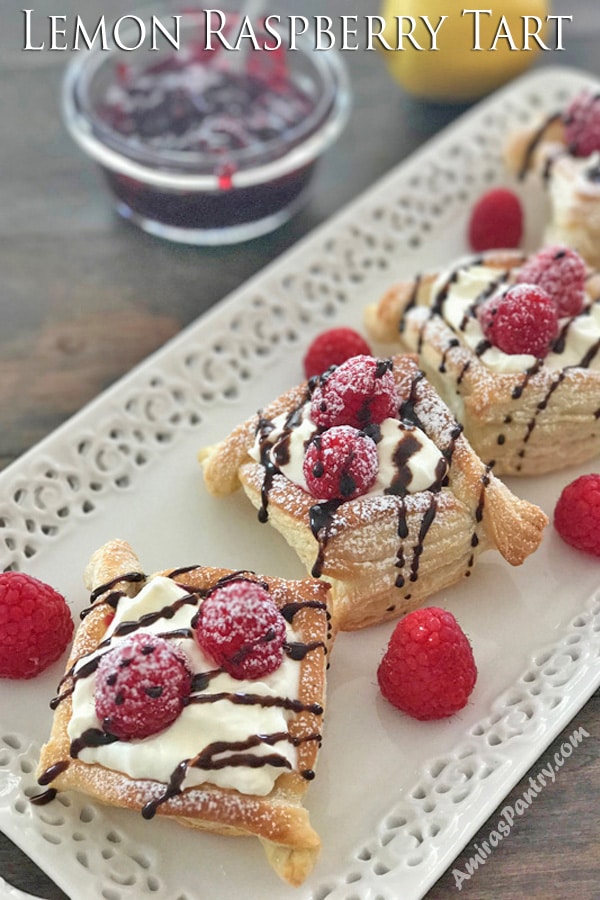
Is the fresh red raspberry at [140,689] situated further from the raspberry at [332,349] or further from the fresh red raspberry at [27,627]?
the raspberry at [332,349]

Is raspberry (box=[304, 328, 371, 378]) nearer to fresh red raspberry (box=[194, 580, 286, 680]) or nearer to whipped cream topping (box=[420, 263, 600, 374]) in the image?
whipped cream topping (box=[420, 263, 600, 374])

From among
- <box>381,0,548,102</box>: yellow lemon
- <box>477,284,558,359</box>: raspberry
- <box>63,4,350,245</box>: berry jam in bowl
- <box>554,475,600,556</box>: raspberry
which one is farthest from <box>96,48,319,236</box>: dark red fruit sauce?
<box>554,475,600,556</box>: raspberry

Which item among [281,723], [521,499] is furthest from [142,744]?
[521,499]

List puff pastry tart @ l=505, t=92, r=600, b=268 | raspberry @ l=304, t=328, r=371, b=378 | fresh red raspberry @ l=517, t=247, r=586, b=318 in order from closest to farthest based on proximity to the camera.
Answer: fresh red raspberry @ l=517, t=247, r=586, b=318
raspberry @ l=304, t=328, r=371, b=378
puff pastry tart @ l=505, t=92, r=600, b=268

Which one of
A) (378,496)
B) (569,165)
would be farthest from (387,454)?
(569,165)

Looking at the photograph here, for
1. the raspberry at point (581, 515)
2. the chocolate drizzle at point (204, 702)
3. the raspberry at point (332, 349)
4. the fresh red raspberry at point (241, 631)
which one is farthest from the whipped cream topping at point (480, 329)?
the fresh red raspberry at point (241, 631)

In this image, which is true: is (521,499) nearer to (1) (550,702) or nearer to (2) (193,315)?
(1) (550,702)
